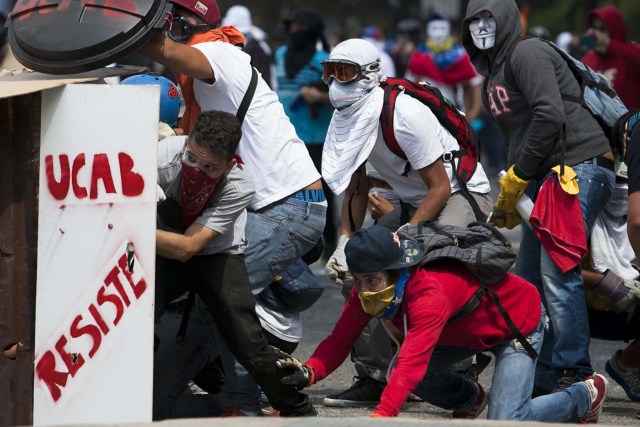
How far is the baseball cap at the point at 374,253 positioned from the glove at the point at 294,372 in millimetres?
425

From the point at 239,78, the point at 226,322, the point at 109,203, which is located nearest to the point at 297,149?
the point at 239,78

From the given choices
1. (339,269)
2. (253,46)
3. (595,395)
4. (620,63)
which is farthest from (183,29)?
(253,46)

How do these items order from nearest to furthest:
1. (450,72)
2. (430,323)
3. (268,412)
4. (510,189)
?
(430,323) < (268,412) < (510,189) < (450,72)

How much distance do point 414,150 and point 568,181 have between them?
677 mm

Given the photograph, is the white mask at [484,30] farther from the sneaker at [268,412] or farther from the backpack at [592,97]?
the sneaker at [268,412]

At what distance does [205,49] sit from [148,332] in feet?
3.74

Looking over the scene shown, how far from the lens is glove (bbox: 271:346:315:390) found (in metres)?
4.71

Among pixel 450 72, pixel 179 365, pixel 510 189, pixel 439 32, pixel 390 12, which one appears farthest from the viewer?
pixel 390 12

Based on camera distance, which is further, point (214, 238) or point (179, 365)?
point (179, 365)

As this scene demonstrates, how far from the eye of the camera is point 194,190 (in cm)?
473

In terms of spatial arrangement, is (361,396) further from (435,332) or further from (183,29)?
(183,29)

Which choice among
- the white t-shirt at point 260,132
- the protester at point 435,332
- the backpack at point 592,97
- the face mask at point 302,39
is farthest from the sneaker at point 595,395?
the face mask at point 302,39

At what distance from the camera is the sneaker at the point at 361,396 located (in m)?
5.98

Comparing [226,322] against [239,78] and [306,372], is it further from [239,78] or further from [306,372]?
[239,78]
